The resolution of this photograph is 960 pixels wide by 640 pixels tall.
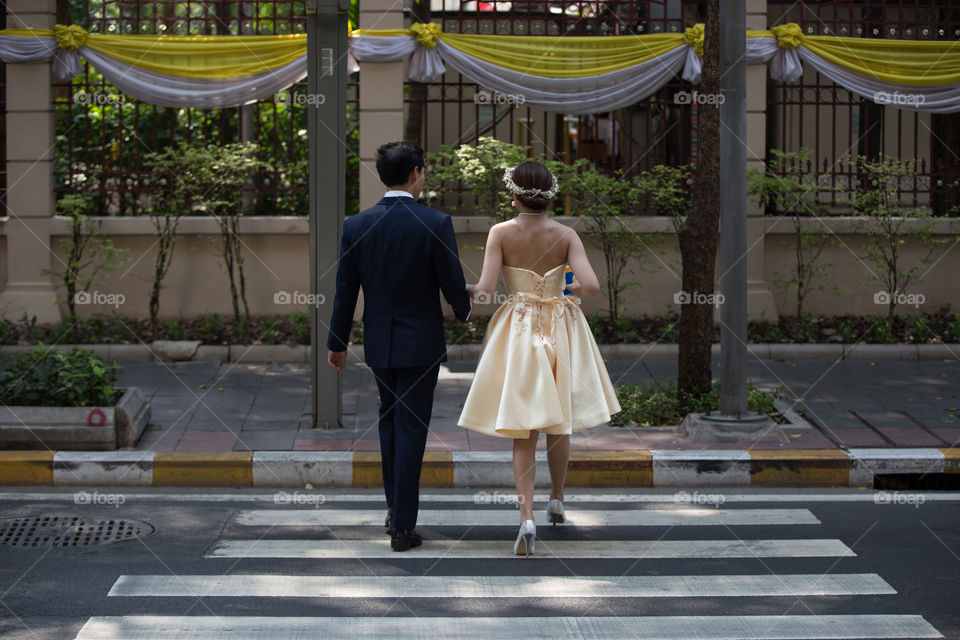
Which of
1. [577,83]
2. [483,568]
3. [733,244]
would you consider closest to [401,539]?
[483,568]

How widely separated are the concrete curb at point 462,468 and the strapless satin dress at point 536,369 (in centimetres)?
156

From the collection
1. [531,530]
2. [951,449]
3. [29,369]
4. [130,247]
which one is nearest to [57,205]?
[130,247]

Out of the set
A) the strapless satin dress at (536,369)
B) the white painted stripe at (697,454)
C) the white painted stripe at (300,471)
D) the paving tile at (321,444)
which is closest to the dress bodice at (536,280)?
the strapless satin dress at (536,369)

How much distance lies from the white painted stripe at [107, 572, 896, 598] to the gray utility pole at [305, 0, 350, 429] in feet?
9.39

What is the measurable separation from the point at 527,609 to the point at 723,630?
852mm

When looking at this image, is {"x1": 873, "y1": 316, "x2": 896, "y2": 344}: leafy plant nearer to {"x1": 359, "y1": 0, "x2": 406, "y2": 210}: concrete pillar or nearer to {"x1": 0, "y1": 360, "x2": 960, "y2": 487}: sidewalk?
{"x1": 0, "y1": 360, "x2": 960, "y2": 487}: sidewalk

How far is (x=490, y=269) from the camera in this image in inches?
231

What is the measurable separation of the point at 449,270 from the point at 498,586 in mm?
1606

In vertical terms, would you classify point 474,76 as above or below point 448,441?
above

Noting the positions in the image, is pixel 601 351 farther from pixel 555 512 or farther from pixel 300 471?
pixel 555 512

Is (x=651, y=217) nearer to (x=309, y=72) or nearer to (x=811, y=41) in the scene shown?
(x=811, y=41)

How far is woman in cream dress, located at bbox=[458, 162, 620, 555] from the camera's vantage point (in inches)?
229

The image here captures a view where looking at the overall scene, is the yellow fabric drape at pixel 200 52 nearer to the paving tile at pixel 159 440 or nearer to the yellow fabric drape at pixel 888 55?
the paving tile at pixel 159 440

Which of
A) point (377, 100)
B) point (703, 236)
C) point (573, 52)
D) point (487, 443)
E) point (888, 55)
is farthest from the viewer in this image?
point (888, 55)
